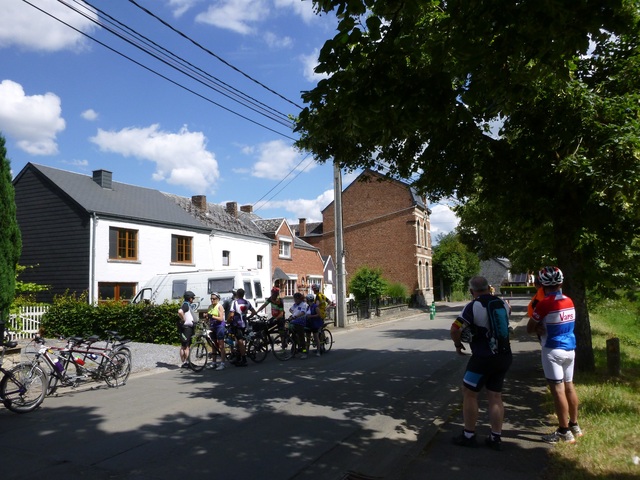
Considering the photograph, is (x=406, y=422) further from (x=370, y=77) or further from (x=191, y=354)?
(x=191, y=354)

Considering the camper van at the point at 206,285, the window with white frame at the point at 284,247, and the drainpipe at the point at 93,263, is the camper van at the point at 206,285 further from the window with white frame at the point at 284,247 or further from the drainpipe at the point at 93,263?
the window with white frame at the point at 284,247

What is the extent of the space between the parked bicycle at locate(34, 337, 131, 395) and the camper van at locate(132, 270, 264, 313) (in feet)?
29.0

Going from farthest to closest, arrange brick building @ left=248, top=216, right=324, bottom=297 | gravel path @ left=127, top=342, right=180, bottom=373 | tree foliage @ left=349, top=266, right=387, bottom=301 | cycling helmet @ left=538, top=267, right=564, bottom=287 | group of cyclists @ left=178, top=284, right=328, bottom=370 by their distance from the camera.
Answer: brick building @ left=248, top=216, right=324, bottom=297 < tree foliage @ left=349, top=266, right=387, bottom=301 < gravel path @ left=127, top=342, right=180, bottom=373 < group of cyclists @ left=178, top=284, right=328, bottom=370 < cycling helmet @ left=538, top=267, right=564, bottom=287

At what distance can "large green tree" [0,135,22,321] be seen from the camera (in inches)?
590

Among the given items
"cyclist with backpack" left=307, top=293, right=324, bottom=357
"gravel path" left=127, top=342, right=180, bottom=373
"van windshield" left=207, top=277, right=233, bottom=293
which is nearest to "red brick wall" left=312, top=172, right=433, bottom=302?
"van windshield" left=207, top=277, right=233, bottom=293

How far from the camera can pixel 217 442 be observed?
19.2ft

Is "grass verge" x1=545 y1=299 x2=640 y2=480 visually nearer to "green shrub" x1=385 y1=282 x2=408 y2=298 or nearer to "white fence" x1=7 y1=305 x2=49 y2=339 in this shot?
"white fence" x1=7 y1=305 x2=49 y2=339

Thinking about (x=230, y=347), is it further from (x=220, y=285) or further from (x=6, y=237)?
(x=6, y=237)

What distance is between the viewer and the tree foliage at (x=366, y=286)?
31906 millimetres

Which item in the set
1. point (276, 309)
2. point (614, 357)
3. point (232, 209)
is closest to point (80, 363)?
point (276, 309)

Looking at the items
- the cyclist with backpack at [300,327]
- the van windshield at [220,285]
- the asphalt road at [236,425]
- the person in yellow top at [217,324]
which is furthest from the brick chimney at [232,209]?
the asphalt road at [236,425]

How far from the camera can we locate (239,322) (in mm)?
12047

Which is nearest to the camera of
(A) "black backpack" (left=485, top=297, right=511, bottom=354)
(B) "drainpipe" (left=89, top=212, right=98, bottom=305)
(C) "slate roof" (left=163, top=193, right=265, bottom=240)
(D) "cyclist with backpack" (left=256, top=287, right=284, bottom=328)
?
(A) "black backpack" (left=485, top=297, right=511, bottom=354)

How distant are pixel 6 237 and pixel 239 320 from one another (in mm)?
8243
